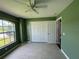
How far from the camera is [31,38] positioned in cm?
867

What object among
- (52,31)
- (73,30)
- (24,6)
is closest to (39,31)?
(52,31)

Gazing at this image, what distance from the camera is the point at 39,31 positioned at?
8.35 metres

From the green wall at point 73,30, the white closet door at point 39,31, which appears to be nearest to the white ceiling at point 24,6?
the green wall at point 73,30

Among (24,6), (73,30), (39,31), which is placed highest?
(24,6)

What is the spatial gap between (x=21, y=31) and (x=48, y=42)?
9.28 ft

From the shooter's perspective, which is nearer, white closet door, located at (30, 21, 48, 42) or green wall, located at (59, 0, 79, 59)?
green wall, located at (59, 0, 79, 59)

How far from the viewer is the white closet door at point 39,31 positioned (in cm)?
821

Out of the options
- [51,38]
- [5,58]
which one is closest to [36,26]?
[51,38]

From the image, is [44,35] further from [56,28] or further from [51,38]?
[56,28]

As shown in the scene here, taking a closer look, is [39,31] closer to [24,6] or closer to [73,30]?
[24,6]

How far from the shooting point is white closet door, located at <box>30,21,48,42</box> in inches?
323

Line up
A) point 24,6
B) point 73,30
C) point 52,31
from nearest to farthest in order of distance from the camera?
point 73,30, point 24,6, point 52,31

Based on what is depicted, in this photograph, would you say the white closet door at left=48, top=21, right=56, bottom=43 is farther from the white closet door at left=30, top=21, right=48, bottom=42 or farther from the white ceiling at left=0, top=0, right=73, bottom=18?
the white ceiling at left=0, top=0, right=73, bottom=18

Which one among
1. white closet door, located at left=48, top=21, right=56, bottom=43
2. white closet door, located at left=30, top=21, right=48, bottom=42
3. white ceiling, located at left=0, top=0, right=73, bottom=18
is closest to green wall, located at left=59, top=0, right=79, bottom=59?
white ceiling, located at left=0, top=0, right=73, bottom=18
